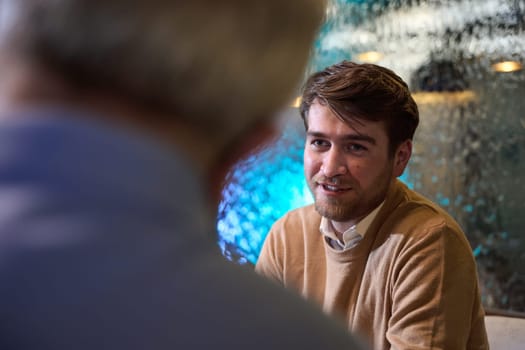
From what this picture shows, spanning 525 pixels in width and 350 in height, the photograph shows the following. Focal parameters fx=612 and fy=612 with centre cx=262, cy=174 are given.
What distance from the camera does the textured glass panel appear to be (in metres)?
2.70

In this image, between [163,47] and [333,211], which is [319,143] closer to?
[333,211]

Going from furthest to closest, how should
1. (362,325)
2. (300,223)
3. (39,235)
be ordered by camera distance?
(300,223), (362,325), (39,235)

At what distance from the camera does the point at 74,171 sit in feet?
1.24

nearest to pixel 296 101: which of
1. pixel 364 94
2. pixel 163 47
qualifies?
pixel 364 94

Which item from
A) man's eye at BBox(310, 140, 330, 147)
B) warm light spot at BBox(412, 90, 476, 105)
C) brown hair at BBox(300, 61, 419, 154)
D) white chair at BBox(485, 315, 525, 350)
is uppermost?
brown hair at BBox(300, 61, 419, 154)

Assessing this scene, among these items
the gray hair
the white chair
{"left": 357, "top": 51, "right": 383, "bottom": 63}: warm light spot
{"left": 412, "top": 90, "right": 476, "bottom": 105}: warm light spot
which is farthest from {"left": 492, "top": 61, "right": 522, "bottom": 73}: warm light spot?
the gray hair

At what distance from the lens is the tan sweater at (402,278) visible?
3.96ft

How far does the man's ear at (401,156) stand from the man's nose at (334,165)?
13cm

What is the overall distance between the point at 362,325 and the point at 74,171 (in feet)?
3.51

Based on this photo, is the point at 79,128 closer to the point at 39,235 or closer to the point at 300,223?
the point at 39,235

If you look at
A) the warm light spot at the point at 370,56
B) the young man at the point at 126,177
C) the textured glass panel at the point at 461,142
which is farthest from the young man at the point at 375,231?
the warm light spot at the point at 370,56

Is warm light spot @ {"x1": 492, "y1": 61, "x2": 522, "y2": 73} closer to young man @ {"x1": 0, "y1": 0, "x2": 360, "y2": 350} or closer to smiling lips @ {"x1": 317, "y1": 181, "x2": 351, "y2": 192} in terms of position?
smiling lips @ {"x1": 317, "y1": 181, "x2": 351, "y2": 192}

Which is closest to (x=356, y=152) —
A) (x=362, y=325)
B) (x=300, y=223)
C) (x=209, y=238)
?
(x=300, y=223)

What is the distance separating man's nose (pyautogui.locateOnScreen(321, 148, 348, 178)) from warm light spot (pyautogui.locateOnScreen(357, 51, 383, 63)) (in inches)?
66.5
